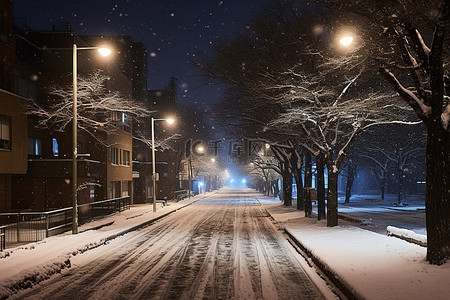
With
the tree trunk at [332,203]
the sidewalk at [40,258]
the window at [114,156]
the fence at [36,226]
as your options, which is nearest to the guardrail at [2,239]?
the fence at [36,226]

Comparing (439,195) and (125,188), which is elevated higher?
(439,195)

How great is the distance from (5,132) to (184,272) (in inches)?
680

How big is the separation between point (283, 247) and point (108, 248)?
6.16 meters

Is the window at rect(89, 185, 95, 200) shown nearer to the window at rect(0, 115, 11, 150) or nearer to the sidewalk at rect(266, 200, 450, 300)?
the window at rect(0, 115, 11, 150)

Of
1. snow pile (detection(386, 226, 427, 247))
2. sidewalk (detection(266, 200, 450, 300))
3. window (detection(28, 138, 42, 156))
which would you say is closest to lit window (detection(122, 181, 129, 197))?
window (detection(28, 138, 42, 156))

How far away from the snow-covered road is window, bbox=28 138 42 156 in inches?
635

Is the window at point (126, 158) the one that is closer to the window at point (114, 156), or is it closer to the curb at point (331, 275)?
the window at point (114, 156)

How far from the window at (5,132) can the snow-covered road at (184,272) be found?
34.5 ft

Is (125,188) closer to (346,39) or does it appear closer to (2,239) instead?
(2,239)

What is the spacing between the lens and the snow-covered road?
876 centimetres

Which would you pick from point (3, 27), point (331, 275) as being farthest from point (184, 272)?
point (3, 27)

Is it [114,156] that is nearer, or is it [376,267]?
[376,267]

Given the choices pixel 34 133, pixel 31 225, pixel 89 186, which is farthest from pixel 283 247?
pixel 89 186

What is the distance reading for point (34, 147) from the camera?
30859 millimetres
